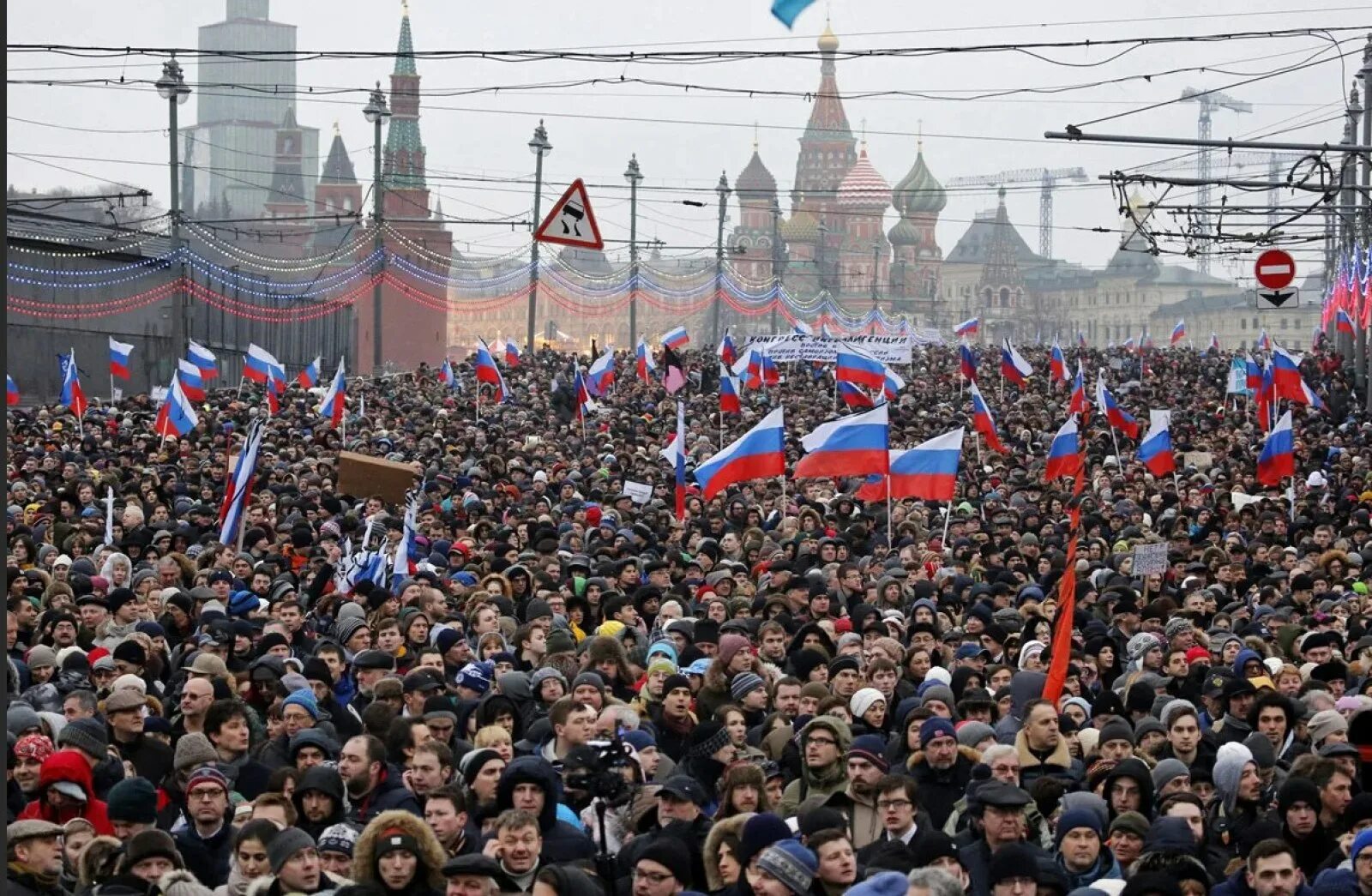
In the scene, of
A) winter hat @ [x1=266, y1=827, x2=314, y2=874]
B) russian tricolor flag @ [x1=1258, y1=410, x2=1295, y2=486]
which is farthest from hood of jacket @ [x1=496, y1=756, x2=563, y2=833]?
russian tricolor flag @ [x1=1258, y1=410, x2=1295, y2=486]

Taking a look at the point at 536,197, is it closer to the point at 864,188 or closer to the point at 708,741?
the point at 708,741

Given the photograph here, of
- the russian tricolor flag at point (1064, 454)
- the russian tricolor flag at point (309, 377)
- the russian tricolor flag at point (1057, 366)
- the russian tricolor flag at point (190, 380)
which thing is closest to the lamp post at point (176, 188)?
the russian tricolor flag at point (309, 377)

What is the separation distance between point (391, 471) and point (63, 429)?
853 cm

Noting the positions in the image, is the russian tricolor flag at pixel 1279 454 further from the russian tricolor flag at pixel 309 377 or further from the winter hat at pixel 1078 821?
the russian tricolor flag at pixel 309 377

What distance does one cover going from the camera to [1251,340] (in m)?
168

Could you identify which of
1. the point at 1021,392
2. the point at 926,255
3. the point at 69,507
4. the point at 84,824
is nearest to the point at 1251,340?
the point at 926,255

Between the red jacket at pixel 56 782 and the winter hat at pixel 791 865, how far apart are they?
266 centimetres

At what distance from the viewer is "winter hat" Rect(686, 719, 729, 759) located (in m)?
9.16

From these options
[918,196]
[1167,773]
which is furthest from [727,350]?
[918,196]

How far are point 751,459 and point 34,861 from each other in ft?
→ 41.1

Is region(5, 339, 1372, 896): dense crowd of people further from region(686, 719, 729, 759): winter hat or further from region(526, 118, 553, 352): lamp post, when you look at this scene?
region(526, 118, 553, 352): lamp post

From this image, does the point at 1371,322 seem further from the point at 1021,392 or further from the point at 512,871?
the point at 512,871

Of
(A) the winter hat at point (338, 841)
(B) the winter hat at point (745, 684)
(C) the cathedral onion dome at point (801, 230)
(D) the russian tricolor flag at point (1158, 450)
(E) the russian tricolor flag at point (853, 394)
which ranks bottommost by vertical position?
(A) the winter hat at point (338, 841)

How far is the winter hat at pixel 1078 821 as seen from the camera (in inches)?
301
